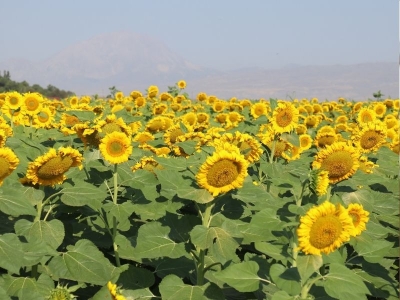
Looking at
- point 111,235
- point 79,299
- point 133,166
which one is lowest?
point 79,299

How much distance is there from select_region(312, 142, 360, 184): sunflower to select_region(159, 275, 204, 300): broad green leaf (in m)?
1.15

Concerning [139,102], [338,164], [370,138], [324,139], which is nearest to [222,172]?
[338,164]

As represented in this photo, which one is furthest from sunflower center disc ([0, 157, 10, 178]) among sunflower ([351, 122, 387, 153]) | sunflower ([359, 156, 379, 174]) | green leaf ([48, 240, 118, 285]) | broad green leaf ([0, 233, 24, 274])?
sunflower ([351, 122, 387, 153])

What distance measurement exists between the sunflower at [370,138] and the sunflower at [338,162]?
5.28 ft

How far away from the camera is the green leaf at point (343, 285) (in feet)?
8.70

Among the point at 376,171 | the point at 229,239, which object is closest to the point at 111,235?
the point at 229,239

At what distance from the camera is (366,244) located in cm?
331

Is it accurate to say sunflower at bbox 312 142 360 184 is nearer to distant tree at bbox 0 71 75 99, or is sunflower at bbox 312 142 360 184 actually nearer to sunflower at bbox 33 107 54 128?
sunflower at bbox 33 107 54 128

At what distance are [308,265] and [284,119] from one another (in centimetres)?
261

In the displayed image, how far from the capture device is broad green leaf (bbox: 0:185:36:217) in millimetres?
2873

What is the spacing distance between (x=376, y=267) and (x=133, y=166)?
1.89m

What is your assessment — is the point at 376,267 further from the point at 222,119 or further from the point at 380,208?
the point at 222,119

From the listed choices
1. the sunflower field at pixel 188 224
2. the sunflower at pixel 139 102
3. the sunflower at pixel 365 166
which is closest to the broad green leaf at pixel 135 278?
the sunflower field at pixel 188 224

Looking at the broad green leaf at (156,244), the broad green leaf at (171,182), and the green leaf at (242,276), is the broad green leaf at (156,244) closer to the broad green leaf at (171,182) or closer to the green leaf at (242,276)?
the broad green leaf at (171,182)
